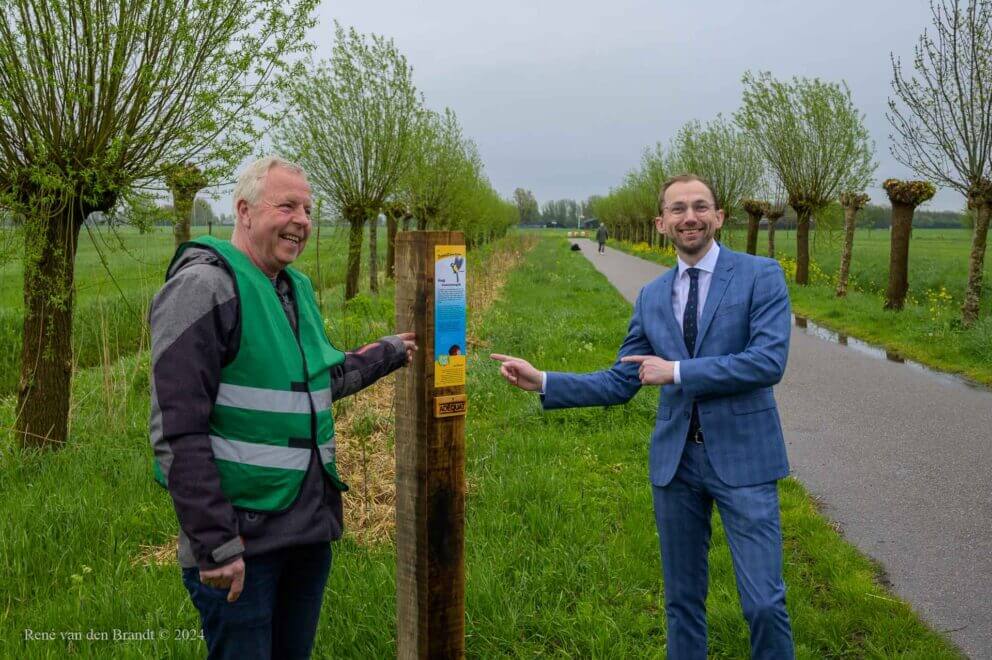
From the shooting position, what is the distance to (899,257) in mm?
14875

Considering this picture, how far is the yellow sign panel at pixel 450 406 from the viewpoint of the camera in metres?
2.75

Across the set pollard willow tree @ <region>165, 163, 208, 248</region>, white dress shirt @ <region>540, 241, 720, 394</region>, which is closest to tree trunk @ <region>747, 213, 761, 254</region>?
pollard willow tree @ <region>165, 163, 208, 248</region>

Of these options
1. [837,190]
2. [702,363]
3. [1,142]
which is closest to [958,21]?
[837,190]

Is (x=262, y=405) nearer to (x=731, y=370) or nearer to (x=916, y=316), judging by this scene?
(x=731, y=370)

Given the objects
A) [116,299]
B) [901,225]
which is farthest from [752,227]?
[116,299]

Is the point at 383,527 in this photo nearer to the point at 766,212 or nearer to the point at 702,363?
the point at 702,363

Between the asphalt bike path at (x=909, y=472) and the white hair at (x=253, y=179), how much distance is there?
367 cm

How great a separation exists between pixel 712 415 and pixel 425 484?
1.11 metres

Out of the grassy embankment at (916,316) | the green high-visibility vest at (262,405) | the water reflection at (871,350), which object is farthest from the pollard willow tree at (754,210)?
the green high-visibility vest at (262,405)

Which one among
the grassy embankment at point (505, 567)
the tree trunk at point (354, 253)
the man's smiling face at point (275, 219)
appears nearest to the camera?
the man's smiling face at point (275, 219)

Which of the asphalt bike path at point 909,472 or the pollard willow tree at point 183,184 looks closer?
the asphalt bike path at point 909,472

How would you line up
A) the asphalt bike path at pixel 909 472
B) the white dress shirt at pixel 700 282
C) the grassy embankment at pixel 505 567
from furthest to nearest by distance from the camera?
1. the asphalt bike path at pixel 909 472
2. the grassy embankment at pixel 505 567
3. the white dress shirt at pixel 700 282

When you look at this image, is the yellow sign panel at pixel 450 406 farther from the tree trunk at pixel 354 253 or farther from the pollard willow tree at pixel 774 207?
the pollard willow tree at pixel 774 207

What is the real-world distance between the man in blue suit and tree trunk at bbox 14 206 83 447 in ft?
16.8
